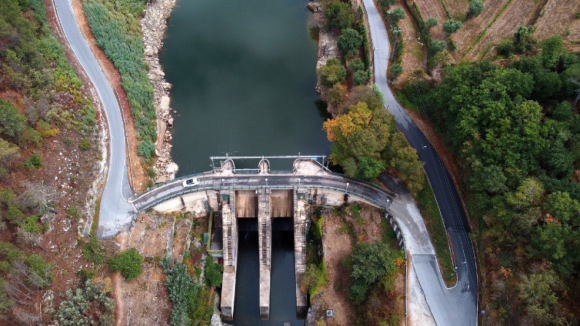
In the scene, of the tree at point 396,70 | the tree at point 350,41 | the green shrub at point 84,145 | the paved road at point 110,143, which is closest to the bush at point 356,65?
the tree at point 350,41

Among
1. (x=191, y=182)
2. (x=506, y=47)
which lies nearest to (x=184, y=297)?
(x=191, y=182)

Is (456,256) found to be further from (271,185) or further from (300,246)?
(271,185)

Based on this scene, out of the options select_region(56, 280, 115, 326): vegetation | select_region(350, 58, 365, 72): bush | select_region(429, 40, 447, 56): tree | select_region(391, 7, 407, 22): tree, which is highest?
select_region(391, 7, 407, 22): tree

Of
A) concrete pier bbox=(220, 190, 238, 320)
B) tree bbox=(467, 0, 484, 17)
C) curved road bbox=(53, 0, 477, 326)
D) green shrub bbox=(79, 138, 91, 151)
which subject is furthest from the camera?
tree bbox=(467, 0, 484, 17)

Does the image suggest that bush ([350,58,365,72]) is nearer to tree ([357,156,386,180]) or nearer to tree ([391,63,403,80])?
tree ([391,63,403,80])

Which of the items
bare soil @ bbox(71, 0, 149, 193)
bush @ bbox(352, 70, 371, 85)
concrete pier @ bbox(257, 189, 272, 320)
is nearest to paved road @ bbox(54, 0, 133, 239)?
bare soil @ bbox(71, 0, 149, 193)

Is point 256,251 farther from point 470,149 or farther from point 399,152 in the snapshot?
point 470,149
